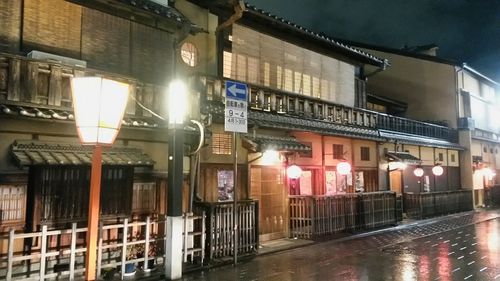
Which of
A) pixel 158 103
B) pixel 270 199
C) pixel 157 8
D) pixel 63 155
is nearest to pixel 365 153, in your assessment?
pixel 270 199

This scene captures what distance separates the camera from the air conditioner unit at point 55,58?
10.1m

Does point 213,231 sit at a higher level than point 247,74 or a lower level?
lower

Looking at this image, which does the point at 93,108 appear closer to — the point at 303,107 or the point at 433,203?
the point at 303,107

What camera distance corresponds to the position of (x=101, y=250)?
10328 millimetres

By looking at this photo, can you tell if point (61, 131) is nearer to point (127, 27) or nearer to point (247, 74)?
point (127, 27)

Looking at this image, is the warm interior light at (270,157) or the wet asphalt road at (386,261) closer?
the wet asphalt road at (386,261)

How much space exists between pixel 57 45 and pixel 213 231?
7.47 m

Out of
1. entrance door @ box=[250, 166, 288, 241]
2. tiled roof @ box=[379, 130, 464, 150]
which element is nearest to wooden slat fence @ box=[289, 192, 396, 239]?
entrance door @ box=[250, 166, 288, 241]

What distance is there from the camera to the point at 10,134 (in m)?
9.69

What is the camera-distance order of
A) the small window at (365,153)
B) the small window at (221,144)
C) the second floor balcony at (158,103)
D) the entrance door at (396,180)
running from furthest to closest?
the entrance door at (396,180) < the small window at (365,153) < the small window at (221,144) < the second floor balcony at (158,103)

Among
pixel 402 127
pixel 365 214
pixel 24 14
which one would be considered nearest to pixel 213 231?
pixel 24 14

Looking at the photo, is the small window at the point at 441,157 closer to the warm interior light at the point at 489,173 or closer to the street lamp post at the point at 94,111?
the warm interior light at the point at 489,173

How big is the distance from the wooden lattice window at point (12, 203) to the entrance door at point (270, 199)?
8617mm

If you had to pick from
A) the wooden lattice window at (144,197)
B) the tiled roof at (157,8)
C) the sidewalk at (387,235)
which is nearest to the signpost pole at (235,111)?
the sidewalk at (387,235)
